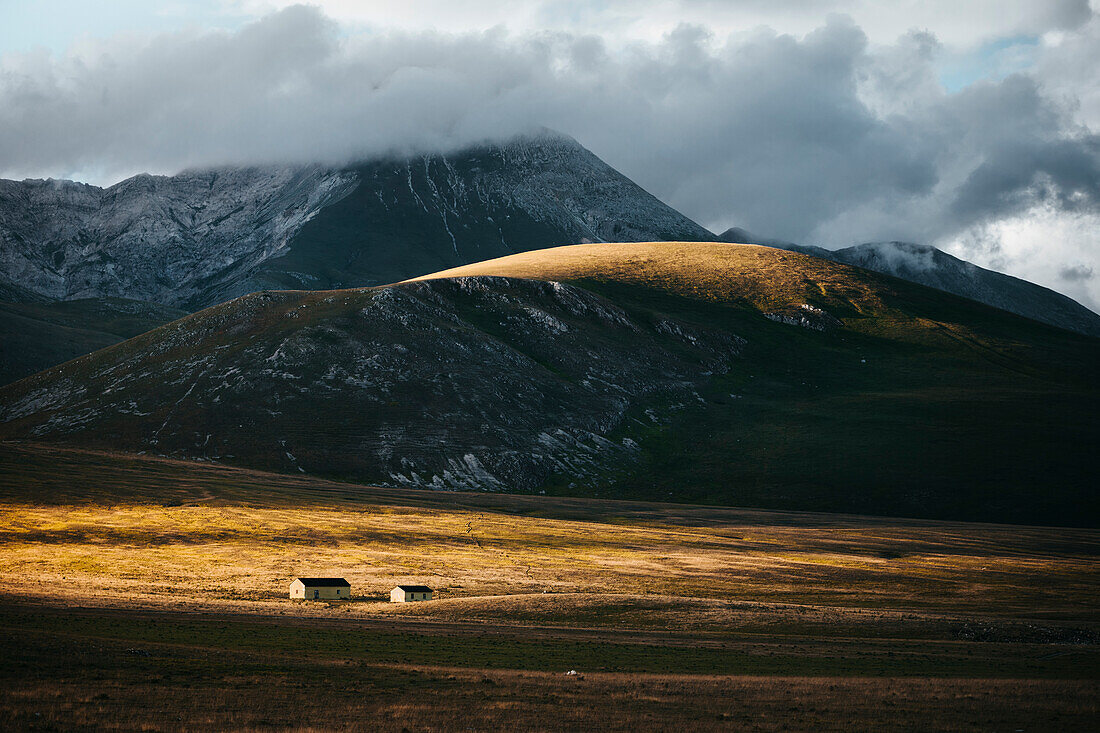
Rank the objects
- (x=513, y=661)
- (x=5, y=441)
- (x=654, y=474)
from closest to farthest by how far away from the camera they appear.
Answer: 1. (x=513, y=661)
2. (x=5, y=441)
3. (x=654, y=474)

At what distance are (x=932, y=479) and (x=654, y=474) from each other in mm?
59114

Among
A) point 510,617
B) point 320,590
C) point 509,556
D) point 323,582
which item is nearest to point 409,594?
point 323,582

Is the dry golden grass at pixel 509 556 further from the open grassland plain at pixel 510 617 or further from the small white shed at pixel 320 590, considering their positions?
the small white shed at pixel 320 590

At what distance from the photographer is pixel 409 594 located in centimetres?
7319

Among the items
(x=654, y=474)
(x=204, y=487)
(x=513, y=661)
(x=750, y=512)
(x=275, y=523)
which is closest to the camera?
(x=513, y=661)

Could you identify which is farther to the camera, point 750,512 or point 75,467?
point 750,512

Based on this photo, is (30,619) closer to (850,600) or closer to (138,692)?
(138,692)

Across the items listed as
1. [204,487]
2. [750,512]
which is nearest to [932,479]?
[750,512]

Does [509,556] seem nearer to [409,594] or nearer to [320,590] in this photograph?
[409,594]

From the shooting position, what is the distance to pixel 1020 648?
202 feet

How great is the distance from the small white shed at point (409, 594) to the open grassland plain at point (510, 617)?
278cm

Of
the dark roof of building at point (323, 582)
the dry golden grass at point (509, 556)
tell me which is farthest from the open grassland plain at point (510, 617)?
the dark roof of building at point (323, 582)

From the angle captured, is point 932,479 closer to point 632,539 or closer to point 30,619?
point 632,539

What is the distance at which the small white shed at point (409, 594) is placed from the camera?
73.0 metres
